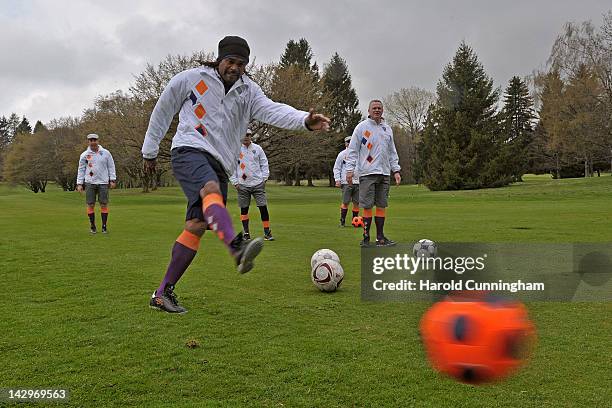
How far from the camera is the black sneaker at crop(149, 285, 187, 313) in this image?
4.88 meters

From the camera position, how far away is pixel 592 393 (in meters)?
3.07

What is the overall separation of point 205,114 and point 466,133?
151ft

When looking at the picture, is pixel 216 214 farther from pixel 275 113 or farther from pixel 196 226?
pixel 275 113

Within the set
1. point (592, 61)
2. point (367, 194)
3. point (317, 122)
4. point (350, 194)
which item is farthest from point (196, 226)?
point (592, 61)

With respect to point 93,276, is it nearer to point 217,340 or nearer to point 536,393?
point 217,340

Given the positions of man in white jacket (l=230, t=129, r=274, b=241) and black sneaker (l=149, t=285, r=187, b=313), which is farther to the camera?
man in white jacket (l=230, t=129, r=274, b=241)

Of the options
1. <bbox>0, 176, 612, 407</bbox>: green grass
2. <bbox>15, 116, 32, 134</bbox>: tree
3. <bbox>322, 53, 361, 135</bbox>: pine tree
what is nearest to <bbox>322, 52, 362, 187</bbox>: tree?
<bbox>322, 53, 361, 135</bbox>: pine tree

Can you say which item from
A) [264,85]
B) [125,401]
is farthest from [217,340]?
[264,85]

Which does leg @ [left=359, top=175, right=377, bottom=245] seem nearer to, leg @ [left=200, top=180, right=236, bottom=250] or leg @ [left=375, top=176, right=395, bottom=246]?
leg @ [left=375, top=176, right=395, bottom=246]

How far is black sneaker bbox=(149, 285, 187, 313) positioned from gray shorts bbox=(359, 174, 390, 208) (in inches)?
229

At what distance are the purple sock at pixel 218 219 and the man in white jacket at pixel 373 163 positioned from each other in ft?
20.0

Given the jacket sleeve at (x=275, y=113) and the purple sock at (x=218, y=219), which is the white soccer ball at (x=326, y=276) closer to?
the jacket sleeve at (x=275, y=113)

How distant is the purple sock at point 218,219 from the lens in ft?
13.1

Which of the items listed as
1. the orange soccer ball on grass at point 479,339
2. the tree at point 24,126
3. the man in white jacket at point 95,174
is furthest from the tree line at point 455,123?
the tree at point 24,126
